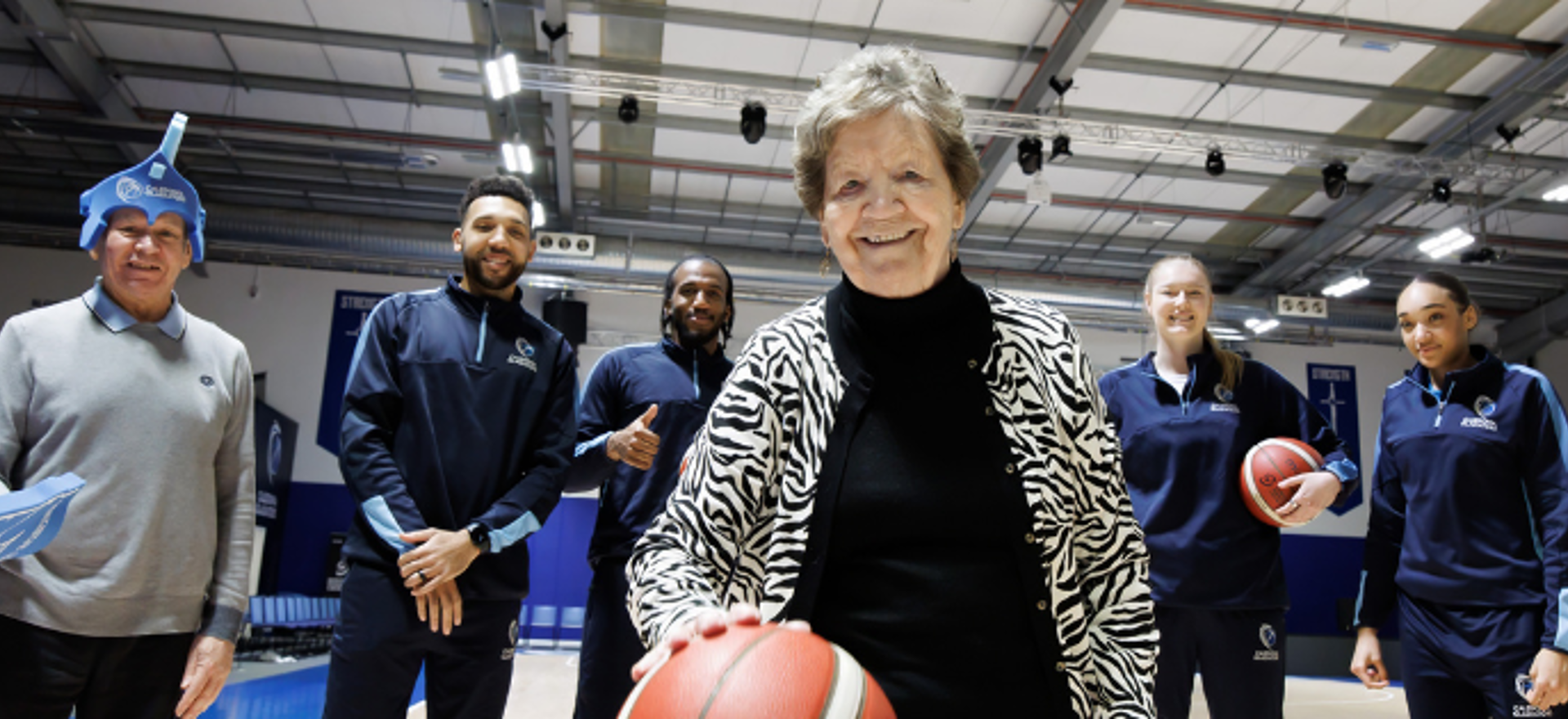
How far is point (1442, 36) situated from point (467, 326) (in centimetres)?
935

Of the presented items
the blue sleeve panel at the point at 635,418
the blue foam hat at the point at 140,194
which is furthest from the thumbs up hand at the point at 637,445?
the blue foam hat at the point at 140,194

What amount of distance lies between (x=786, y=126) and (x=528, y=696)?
20.6ft

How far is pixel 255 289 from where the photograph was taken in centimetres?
1362

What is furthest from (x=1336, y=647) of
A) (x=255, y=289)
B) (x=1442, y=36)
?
(x=255, y=289)

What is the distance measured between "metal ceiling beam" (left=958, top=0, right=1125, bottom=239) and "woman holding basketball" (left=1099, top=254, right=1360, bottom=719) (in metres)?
Answer: 3.84

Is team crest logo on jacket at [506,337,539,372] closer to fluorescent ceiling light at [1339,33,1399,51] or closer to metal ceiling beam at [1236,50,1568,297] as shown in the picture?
fluorescent ceiling light at [1339,33,1399,51]

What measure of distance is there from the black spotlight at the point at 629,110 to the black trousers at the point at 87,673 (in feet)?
24.3

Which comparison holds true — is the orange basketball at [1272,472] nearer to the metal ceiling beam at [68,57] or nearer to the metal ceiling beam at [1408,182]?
the metal ceiling beam at [1408,182]

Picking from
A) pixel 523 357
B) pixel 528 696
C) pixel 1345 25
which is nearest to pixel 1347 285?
pixel 1345 25

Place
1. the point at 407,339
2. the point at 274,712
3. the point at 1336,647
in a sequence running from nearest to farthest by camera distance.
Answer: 1. the point at 407,339
2. the point at 274,712
3. the point at 1336,647

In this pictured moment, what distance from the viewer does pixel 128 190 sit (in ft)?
8.11

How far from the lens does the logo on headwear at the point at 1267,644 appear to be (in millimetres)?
2941

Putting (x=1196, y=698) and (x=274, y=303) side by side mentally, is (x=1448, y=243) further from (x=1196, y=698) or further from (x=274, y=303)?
(x=274, y=303)

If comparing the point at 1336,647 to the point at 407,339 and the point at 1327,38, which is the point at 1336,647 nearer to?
the point at 1327,38
